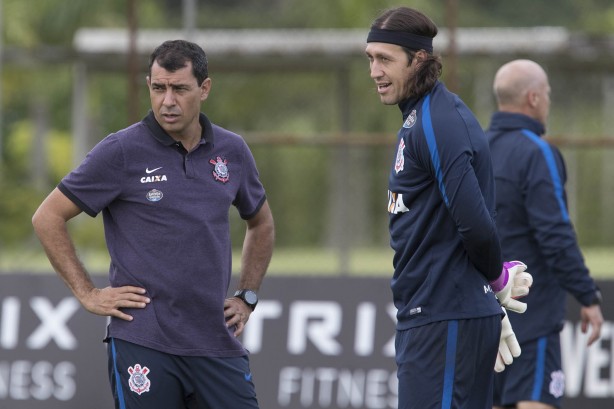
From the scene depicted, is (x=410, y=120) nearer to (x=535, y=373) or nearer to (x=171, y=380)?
(x=171, y=380)

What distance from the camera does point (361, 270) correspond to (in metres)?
17.3

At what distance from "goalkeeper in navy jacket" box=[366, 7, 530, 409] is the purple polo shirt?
83 centimetres

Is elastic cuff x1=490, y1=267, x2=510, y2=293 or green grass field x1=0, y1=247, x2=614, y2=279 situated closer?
elastic cuff x1=490, y1=267, x2=510, y2=293

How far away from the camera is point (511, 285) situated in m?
4.98

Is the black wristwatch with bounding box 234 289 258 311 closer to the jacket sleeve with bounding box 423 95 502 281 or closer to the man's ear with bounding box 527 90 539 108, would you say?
the jacket sleeve with bounding box 423 95 502 281

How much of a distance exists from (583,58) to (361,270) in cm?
450

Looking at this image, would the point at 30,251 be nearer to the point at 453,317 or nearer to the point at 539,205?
the point at 539,205

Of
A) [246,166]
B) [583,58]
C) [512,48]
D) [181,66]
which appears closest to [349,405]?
[246,166]

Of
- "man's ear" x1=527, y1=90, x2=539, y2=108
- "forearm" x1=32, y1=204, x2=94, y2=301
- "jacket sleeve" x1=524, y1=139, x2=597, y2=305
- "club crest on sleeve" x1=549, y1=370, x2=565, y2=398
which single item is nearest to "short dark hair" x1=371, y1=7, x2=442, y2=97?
"forearm" x1=32, y1=204, x2=94, y2=301

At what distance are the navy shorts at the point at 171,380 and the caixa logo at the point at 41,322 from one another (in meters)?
3.34

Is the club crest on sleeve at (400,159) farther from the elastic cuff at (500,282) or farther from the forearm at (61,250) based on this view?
the forearm at (61,250)

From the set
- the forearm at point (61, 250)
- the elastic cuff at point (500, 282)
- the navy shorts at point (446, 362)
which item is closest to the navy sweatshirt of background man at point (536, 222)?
the elastic cuff at point (500, 282)

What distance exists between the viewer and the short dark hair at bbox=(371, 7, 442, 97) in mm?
4801

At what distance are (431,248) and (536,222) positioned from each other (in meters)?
1.99
